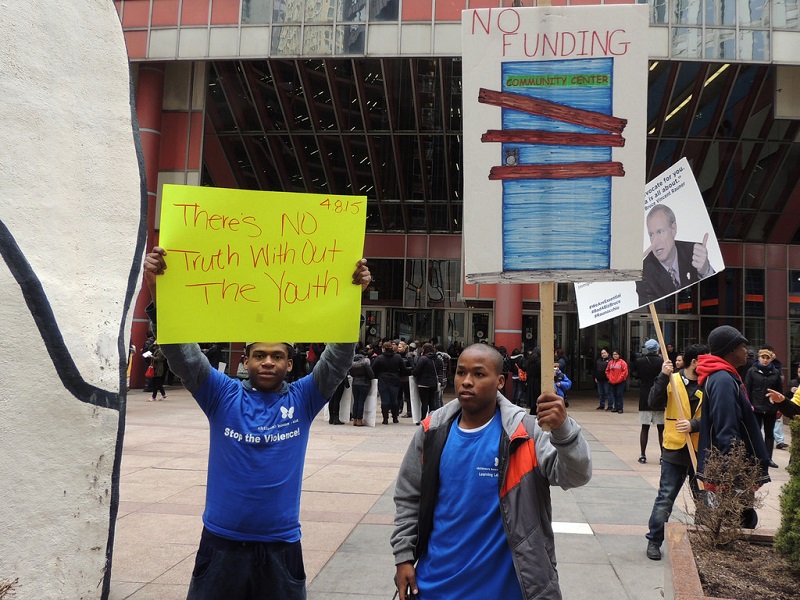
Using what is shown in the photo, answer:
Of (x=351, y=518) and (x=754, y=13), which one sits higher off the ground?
(x=754, y=13)

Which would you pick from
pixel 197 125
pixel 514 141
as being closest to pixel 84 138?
pixel 514 141

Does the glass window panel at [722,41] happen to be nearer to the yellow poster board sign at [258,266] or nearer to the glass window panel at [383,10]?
the glass window panel at [383,10]

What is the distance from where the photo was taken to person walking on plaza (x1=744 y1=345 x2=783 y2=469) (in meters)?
10.6

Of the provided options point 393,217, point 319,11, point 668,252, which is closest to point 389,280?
point 393,217

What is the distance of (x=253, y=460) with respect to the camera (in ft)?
9.52

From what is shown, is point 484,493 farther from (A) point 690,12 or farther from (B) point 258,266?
(A) point 690,12

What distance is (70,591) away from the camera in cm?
314

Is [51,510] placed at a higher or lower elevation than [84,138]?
lower

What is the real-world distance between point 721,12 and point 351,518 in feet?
61.8

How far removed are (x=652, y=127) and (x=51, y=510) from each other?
24186 mm

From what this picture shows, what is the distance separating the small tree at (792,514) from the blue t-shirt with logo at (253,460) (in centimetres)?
267

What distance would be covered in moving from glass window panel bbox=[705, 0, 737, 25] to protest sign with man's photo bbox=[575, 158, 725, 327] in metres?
16.3

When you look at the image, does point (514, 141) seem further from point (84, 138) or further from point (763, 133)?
point (763, 133)

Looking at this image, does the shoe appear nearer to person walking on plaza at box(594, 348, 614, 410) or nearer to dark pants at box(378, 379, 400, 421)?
dark pants at box(378, 379, 400, 421)
